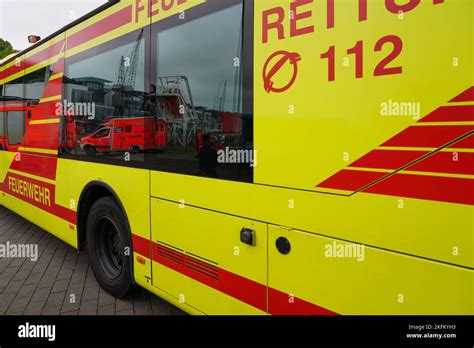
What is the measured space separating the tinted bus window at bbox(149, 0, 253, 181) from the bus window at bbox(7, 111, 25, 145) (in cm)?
355

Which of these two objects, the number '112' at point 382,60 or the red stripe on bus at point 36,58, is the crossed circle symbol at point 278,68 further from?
the red stripe on bus at point 36,58

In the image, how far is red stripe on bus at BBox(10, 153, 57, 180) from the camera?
438cm

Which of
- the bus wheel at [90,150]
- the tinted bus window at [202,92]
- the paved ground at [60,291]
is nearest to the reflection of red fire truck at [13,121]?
the paved ground at [60,291]

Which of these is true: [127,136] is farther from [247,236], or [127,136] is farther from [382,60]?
[382,60]

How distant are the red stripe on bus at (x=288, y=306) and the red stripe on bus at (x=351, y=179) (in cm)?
66

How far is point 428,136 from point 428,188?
210mm

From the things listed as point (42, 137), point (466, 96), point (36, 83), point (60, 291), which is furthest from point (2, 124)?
point (466, 96)

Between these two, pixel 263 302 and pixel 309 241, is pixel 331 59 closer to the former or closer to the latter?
pixel 309 241

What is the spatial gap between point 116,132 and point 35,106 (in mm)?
2336

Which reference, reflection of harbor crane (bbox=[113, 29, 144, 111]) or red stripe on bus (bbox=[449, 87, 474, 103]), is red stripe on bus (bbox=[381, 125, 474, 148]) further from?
reflection of harbor crane (bbox=[113, 29, 144, 111])

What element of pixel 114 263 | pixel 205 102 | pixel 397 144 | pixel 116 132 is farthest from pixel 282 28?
pixel 114 263

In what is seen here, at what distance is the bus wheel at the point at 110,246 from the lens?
333cm

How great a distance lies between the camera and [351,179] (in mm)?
1647
